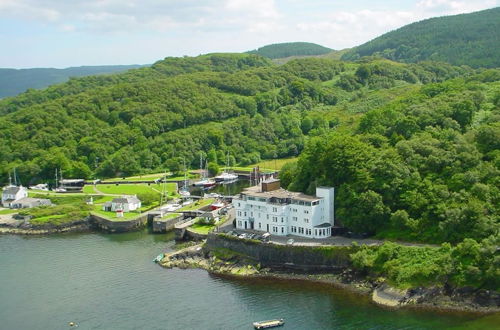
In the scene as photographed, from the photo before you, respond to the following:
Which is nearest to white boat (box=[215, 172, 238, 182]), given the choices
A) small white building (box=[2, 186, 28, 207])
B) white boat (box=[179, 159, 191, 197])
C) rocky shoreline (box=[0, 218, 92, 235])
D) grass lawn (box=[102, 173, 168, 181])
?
white boat (box=[179, 159, 191, 197])

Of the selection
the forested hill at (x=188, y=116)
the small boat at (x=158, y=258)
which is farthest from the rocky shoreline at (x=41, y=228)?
the forested hill at (x=188, y=116)

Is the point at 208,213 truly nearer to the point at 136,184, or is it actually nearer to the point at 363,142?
the point at 363,142

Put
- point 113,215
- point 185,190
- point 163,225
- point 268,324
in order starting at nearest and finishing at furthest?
point 268,324
point 163,225
point 113,215
point 185,190

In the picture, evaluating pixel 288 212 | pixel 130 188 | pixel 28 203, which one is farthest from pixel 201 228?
pixel 28 203

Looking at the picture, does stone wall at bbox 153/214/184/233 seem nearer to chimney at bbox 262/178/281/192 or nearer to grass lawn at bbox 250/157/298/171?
chimney at bbox 262/178/281/192

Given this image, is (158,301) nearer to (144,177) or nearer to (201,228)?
(201,228)

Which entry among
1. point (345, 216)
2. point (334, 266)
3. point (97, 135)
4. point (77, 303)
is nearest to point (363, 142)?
point (345, 216)

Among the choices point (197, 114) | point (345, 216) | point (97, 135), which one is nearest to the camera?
point (345, 216)
